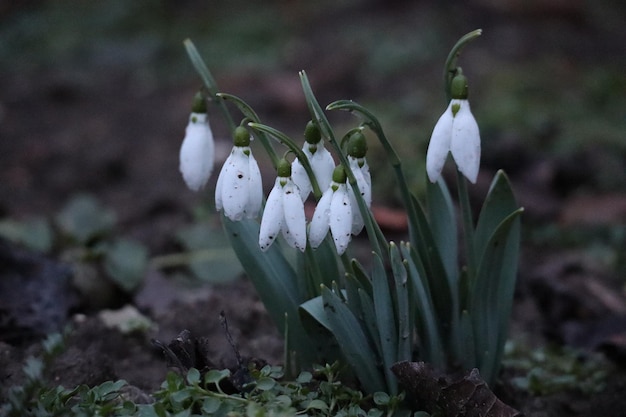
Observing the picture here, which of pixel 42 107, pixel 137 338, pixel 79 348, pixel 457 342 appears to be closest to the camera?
pixel 457 342

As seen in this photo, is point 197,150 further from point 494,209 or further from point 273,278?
point 494,209

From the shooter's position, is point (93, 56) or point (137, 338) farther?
point (93, 56)

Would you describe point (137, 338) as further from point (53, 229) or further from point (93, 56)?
point (93, 56)

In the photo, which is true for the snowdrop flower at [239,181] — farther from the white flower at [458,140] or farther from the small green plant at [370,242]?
the white flower at [458,140]

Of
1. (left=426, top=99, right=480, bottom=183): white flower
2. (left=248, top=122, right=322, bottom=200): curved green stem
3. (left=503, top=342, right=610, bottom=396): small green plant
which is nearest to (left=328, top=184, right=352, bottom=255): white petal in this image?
(left=248, top=122, right=322, bottom=200): curved green stem

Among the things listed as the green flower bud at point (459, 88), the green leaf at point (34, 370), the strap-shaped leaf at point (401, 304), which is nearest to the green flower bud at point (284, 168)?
the strap-shaped leaf at point (401, 304)

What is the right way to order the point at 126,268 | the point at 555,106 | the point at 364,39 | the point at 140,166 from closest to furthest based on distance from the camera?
the point at 126,268, the point at 140,166, the point at 555,106, the point at 364,39

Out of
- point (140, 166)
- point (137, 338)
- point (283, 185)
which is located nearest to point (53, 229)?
point (137, 338)
